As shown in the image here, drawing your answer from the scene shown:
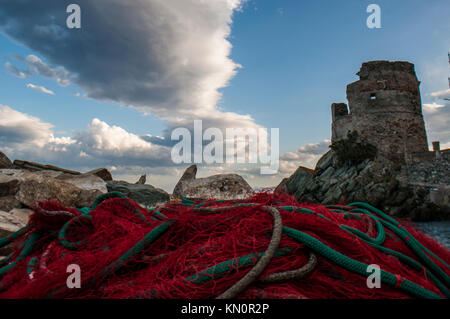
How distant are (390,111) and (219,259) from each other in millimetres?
22913

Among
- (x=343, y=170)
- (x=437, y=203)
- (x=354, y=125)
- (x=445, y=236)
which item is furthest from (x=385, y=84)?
(x=445, y=236)

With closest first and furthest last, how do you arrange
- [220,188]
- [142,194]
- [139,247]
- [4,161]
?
[139,247]
[220,188]
[142,194]
[4,161]

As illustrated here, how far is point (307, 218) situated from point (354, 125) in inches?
869

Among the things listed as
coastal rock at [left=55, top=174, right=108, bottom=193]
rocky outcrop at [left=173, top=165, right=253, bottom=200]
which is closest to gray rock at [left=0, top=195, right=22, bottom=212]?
coastal rock at [left=55, top=174, right=108, bottom=193]

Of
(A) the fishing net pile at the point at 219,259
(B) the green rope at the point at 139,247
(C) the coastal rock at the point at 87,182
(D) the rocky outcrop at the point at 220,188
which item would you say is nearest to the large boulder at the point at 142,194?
(C) the coastal rock at the point at 87,182

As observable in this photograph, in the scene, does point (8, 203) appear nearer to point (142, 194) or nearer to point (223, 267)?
point (142, 194)

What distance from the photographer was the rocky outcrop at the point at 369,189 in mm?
12547

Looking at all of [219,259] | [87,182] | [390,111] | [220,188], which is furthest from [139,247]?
[390,111]

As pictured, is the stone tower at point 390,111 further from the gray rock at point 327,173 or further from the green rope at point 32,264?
the green rope at point 32,264

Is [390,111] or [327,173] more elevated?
[390,111]

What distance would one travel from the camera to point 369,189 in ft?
44.9

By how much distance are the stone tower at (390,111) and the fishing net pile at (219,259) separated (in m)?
20.9

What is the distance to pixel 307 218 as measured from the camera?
180cm
